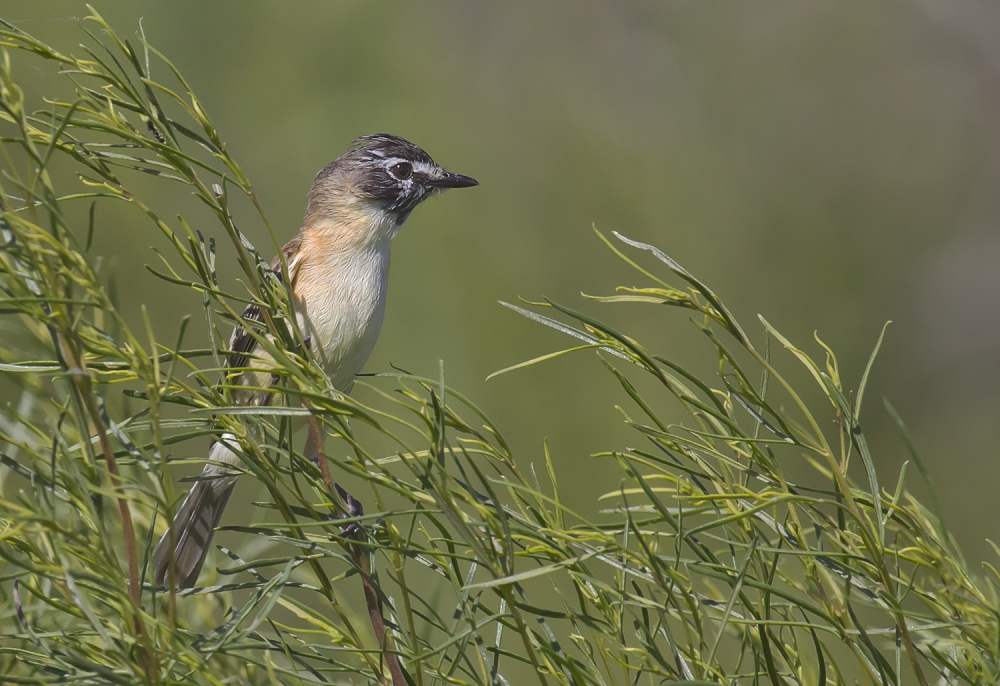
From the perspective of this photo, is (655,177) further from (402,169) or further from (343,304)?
(343,304)

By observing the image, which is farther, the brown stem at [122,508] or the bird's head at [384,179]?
the bird's head at [384,179]

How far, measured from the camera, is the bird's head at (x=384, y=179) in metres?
3.00

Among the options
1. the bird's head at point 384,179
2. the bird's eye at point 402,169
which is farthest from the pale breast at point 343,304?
the bird's eye at point 402,169

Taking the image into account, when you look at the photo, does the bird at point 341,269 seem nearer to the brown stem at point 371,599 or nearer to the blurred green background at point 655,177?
the brown stem at point 371,599

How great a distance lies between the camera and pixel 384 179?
3041 mm

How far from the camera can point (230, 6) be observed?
21.7 ft

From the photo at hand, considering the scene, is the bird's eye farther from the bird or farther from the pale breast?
the pale breast

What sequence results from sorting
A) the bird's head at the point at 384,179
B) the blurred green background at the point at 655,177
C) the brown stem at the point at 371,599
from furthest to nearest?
the blurred green background at the point at 655,177 → the bird's head at the point at 384,179 → the brown stem at the point at 371,599

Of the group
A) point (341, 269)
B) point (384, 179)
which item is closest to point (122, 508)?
point (341, 269)

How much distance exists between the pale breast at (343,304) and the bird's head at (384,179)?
295 millimetres

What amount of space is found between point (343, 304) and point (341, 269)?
0.55 feet

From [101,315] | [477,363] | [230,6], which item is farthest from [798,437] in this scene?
[230,6]

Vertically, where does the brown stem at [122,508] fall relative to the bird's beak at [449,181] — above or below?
below

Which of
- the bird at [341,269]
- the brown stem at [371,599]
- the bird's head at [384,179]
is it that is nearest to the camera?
the brown stem at [371,599]
